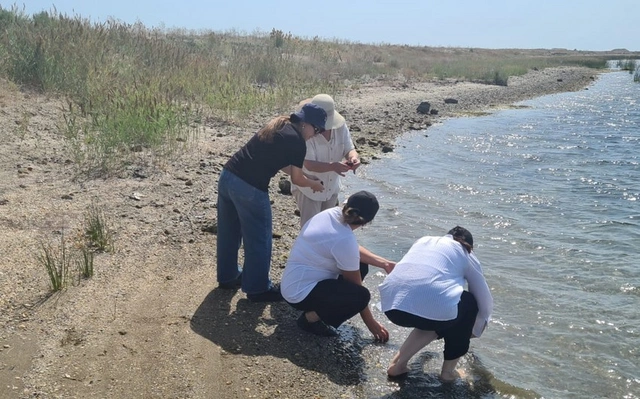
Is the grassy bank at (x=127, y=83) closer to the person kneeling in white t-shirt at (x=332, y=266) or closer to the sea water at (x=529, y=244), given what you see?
the sea water at (x=529, y=244)

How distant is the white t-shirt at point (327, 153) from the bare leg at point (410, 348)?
67.2 inches

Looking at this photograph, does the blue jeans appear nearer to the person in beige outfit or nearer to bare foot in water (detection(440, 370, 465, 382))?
the person in beige outfit

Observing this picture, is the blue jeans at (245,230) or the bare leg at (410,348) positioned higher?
the blue jeans at (245,230)

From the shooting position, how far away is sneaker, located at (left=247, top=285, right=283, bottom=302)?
16.5 ft

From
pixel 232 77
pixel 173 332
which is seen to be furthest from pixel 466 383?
pixel 232 77

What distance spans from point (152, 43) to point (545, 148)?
34.2 feet

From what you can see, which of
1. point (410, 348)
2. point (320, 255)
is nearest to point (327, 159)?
point (320, 255)

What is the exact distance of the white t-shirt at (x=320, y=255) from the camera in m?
4.34

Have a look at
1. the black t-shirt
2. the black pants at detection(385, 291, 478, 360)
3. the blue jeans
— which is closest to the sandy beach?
the blue jeans

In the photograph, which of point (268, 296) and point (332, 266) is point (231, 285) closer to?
point (268, 296)

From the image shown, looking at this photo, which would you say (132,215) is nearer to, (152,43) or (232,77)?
(232,77)

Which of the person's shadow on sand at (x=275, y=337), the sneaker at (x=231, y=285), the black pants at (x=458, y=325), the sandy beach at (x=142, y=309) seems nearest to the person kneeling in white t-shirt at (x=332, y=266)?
the person's shadow on sand at (x=275, y=337)

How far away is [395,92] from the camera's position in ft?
78.1

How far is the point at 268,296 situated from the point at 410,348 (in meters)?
1.40
